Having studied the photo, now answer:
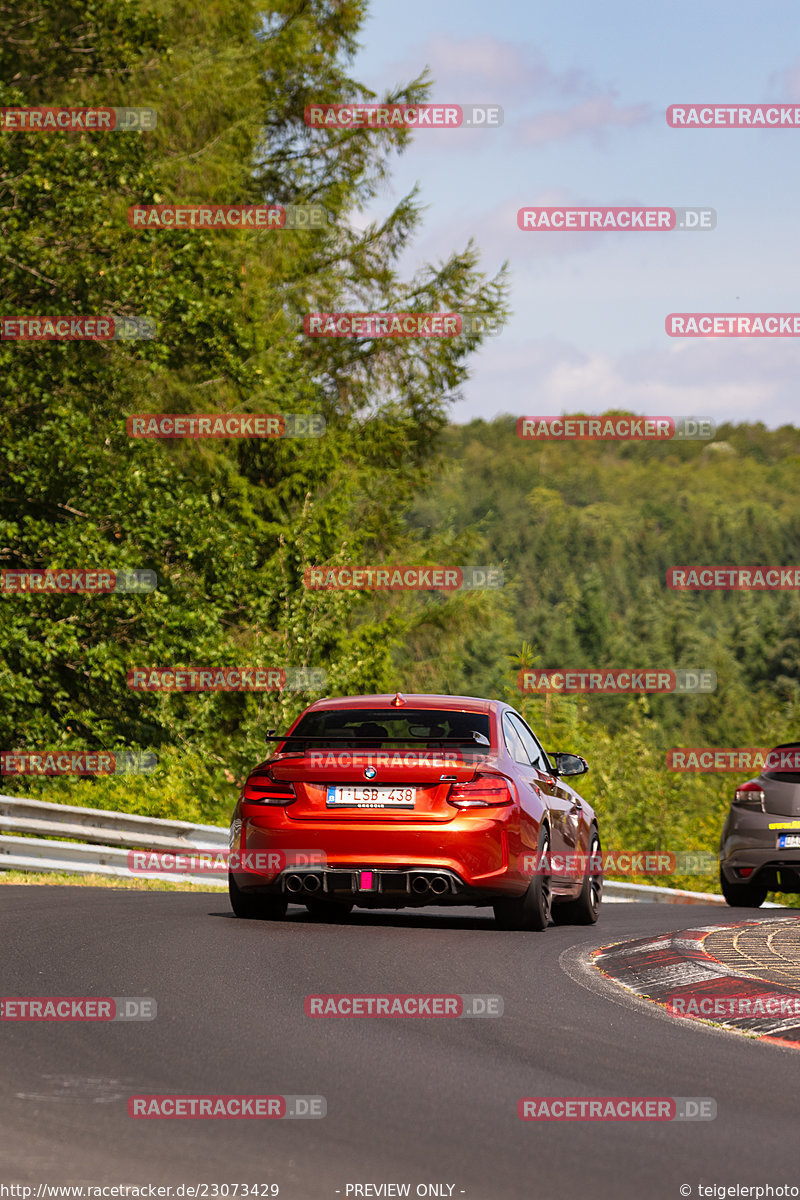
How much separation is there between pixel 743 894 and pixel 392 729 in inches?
247

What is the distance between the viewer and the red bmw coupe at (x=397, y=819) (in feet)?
32.1

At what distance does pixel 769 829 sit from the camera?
1467cm

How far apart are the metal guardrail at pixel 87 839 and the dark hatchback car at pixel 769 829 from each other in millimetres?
5200

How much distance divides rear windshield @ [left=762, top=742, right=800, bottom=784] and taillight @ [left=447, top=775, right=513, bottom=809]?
5.44m

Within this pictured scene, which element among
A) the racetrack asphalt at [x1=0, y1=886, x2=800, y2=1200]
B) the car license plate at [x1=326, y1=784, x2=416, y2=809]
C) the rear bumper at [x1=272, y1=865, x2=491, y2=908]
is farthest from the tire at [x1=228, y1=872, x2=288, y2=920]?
the racetrack asphalt at [x1=0, y1=886, x2=800, y2=1200]

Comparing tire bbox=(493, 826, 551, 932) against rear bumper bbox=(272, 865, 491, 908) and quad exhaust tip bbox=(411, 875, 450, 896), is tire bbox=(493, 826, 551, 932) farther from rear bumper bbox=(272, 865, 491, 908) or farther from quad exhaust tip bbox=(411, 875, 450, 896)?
quad exhaust tip bbox=(411, 875, 450, 896)

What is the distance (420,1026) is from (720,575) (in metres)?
23.1

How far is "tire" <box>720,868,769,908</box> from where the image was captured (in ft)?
50.6

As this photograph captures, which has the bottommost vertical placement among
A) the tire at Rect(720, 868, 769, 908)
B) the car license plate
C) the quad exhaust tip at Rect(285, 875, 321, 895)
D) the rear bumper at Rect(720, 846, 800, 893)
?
the tire at Rect(720, 868, 769, 908)

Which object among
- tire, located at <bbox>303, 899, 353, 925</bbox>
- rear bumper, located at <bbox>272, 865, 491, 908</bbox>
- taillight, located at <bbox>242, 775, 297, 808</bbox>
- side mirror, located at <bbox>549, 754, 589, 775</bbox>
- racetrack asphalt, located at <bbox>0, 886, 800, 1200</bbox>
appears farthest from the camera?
side mirror, located at <bbox>549, 754, 589, 775</bbox>

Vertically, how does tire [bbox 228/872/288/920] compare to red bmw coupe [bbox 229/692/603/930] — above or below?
below

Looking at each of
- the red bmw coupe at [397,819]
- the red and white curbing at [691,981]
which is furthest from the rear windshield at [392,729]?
the red and white curbing at [691,981]

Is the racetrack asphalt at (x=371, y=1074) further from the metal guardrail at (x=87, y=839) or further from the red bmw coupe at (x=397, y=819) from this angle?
the metal guardrail at (x=87, y=839)

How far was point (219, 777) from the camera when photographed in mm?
24219
